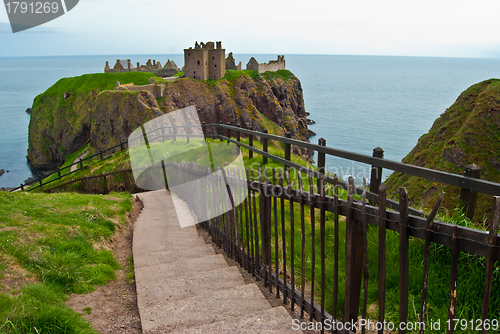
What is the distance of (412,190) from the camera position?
727 centimetres

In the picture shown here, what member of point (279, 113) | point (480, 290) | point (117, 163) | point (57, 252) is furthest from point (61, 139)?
point (480, 290)

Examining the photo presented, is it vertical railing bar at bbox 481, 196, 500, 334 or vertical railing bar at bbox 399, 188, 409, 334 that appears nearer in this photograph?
vertical railing bar at bbox 481, 196, 500, 334

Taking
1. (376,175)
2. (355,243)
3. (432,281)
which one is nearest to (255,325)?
(355,243)

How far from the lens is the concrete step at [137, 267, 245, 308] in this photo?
4.07 meters

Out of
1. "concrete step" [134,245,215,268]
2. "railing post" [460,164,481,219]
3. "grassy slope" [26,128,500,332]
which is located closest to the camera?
"grassy slope" [26,128,500,332]

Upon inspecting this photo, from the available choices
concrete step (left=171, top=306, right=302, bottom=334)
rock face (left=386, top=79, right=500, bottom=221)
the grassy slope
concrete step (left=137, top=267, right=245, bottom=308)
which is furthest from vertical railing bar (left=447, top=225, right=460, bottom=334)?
rock face (left=386, top=79, right=500, bottom=221)

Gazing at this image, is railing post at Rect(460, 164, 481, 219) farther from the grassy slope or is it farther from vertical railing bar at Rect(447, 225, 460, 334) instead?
vertical railing bar at Rect(447, 225, 460, 334)

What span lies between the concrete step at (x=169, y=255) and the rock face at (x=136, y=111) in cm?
4568

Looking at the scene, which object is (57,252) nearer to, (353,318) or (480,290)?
(353,318)

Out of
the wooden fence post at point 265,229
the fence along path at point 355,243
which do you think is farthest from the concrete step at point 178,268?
the wooden fence post at point 265,229

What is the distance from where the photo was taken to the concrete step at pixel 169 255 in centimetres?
539

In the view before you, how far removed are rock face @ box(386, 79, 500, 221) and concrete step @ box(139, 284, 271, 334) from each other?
4.17 m

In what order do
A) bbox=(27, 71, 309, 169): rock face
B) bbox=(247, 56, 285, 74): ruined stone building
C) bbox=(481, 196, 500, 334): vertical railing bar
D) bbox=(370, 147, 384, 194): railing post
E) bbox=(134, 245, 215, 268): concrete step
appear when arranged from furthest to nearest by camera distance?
bbox=(247, 56, 285, 74): ruined stone building
bbox=(27, 71, 309, 169): rock face
bbox=(134, 245, 215, 268): concrete step
bbox=(370, 147, 384, 194): railing post
bbox=(481, 196, 500, 334): vertical railing bar

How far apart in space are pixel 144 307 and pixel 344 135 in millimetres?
85209
